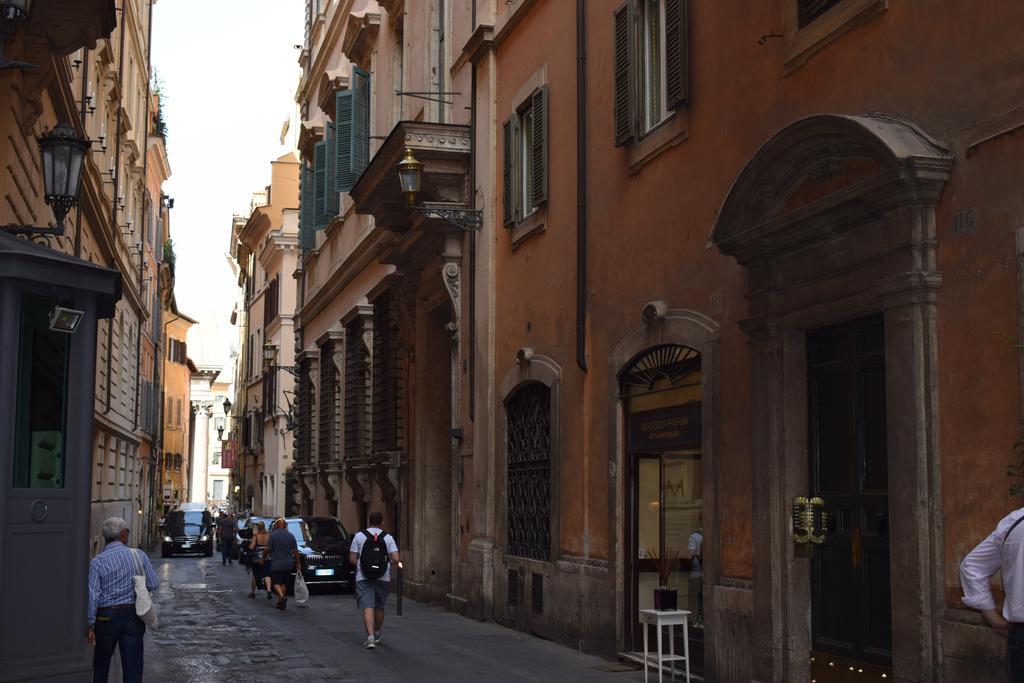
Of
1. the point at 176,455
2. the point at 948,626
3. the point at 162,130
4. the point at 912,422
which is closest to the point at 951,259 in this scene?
the point at 912,422

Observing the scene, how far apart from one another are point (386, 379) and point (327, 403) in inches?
330

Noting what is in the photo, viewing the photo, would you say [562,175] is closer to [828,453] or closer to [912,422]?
[828,453]

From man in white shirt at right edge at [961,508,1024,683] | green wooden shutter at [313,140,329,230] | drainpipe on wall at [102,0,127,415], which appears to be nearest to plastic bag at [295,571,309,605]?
drainpipe on wall at [102,0,127,415]

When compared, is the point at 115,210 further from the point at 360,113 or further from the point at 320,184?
the point at 320,184

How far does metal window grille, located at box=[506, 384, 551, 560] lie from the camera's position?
1675 centimetres

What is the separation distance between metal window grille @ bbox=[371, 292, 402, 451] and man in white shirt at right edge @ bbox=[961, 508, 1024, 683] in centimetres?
1931

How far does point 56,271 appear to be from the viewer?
9469 millimetres

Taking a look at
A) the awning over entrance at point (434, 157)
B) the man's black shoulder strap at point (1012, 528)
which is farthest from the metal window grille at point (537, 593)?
the man's black shoulder strap at point (1012, 528)

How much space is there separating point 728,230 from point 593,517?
4911 mm

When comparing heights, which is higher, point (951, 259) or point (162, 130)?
point (162, 130)

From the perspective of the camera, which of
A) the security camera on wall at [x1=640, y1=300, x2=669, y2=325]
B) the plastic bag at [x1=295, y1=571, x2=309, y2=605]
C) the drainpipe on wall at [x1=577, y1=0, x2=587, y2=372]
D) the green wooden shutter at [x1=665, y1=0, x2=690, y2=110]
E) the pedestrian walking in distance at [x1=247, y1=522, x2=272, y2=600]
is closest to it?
the green wooden shutter at [x1=665, y1=0, x2=690, y2=110]

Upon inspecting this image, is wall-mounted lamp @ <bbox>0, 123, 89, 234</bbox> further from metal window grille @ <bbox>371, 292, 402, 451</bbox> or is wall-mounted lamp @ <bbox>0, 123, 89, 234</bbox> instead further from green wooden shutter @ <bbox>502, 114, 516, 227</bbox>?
metal window grille @ <bbox>371, 292, 402, 451</bbox>

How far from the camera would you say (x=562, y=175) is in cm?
1630

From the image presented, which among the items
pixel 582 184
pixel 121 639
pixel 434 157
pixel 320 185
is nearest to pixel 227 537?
pixel 320 185
